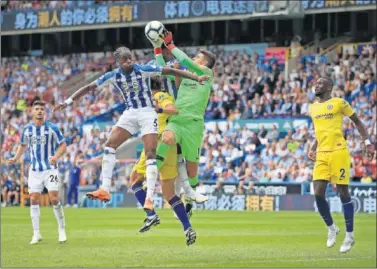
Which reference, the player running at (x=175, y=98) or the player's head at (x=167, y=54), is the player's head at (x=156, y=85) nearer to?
the player running at (x=175, y=98)

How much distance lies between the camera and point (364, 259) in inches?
602

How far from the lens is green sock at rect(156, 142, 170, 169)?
1555 cm

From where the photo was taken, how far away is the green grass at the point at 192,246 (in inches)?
575

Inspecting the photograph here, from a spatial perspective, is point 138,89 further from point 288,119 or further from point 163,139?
point 288,119

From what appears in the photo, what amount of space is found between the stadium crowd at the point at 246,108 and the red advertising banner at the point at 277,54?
1.48 ft

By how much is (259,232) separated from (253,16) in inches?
917

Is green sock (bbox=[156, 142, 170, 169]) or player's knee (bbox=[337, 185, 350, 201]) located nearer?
green sock (bbox=[156, 142, 170, 169])

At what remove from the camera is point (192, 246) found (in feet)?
57.5

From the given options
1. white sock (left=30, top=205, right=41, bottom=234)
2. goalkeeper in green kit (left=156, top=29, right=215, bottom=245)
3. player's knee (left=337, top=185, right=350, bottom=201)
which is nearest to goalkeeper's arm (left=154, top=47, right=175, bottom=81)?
goalkeeper in green kit (left=156, top=29, right=215, bottom=245)

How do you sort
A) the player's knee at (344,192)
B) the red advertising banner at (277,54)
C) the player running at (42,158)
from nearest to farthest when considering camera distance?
the player's knee at (344,192), the player running at (42,158), the red advertising banner at (277,54)

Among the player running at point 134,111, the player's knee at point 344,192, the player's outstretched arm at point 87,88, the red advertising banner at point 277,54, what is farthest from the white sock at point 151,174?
the red advertising banner at point 277,54

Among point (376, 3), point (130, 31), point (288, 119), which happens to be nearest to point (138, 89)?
point (288, 119)

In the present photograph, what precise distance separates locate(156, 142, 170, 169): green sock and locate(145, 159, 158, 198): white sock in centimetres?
33

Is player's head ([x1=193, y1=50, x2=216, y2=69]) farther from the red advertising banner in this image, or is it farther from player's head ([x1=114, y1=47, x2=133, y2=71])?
the red advertising banner
